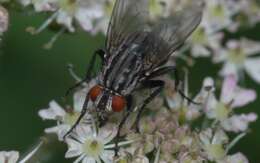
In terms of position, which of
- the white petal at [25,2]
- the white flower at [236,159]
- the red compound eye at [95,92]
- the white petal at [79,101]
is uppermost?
the white petal at [25,2]

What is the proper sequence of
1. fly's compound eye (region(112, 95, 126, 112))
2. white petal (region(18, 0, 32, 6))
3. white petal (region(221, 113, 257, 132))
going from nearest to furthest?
fly's compound eye (region(112, 95, 126, 112))
white petal (region(221, 113, 257, 132))
white petal (region(18, 0, 32, 6))

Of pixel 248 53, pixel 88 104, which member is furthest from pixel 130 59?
pixel 248 53

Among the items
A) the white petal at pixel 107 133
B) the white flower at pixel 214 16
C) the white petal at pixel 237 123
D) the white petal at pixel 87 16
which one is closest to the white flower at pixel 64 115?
the white petal at pixel 107 133

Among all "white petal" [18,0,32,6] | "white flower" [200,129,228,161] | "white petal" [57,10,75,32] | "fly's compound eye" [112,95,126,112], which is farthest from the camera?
"white petal" [57,10,75,32]

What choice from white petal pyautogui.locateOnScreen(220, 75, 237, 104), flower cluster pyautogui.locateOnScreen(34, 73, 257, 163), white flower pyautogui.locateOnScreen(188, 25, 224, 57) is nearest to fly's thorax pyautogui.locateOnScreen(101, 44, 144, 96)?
flower cluster pyautogui.locateOnScreen(34, 73, 257, 163)

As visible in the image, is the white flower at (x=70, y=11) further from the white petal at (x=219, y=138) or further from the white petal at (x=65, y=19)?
the white petal at (x=219, y=138)

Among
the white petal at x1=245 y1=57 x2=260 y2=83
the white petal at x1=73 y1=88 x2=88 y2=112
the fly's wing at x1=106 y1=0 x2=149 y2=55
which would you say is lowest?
the white petal at x1=73 y1=88 x2=88 y2=112

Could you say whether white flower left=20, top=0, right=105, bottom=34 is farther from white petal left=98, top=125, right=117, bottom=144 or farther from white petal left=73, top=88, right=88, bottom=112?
white petal left=98, top=125, right=117, bottom=144
